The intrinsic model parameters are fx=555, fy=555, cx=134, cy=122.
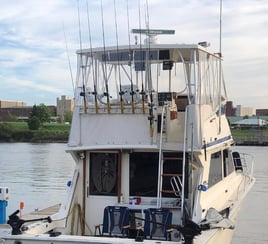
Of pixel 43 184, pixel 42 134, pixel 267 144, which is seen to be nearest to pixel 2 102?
pixel 42 134

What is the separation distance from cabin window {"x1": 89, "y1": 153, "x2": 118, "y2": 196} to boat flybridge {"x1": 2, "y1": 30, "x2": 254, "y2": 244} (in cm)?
2

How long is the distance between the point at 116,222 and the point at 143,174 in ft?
4.01

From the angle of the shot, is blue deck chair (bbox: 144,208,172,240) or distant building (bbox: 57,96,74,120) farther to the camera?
distant building (bbox: 57,96,74,120)

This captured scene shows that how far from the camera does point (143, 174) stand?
9.73 meters

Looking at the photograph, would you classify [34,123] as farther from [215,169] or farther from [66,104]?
[215,169]

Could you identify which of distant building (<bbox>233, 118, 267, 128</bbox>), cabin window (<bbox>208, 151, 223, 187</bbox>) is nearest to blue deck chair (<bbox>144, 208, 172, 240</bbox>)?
cabin window (<bbox>208, 151, 223, 187</bbox>)

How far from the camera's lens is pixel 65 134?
89375mm

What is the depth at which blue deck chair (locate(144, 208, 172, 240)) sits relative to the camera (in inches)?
332

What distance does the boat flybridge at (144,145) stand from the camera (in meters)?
8.85

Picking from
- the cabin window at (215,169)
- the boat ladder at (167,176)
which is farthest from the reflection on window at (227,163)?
the boat ladder at (167,176)

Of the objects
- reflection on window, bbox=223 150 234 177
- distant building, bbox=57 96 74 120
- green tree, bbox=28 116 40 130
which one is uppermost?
distant building, bbox=57 96 74 120

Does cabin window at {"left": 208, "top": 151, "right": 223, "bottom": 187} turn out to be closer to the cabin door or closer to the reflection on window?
the reflection on window

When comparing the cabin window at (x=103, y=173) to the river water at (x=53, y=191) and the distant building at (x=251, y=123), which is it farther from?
the distant building at (x=251, y=123)

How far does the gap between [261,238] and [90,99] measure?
7337 millimetres
